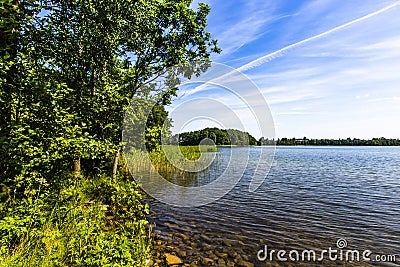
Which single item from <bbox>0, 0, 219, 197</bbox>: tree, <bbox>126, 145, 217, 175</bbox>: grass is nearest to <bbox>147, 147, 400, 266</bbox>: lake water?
<bbox>0, 0, 219, 197</bbox>: tree

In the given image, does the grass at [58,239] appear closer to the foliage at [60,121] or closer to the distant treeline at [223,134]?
the foliage at [60,121]

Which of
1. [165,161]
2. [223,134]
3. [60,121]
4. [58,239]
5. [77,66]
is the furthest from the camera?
[223,134]

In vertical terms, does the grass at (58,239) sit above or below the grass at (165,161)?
below

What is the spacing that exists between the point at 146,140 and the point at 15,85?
6073 mm

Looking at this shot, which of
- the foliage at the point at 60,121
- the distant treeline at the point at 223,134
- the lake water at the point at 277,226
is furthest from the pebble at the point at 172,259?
the distant treeline at the point at 223,134

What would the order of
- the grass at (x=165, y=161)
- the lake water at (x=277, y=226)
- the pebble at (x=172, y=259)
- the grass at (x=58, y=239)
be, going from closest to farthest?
1. the grass at (x=58, y=239)
2. the pebble at (x=172, y=259)
3. the lake water at (x=277, y=226)
4. the grass at (x=165, y=161)

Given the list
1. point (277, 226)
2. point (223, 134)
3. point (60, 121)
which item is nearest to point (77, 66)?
point (60, 121)

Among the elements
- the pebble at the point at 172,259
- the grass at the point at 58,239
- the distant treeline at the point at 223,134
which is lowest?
the pebble at the point at 172,259

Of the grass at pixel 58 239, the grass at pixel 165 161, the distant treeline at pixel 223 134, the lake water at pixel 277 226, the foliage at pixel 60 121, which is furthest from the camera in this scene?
the grass at pixel 165 161

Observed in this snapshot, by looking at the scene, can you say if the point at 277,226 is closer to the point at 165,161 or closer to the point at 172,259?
the point at 172,259

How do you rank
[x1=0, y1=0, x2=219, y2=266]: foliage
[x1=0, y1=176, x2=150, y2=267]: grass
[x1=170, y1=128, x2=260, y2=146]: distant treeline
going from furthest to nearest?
[x1=170, y1=128, x2=260, y2=146]: distant treeline, [x1=0, y1=0, x2=219, y2=266]: foliage, [x1=0, y1=176, x2=150, y2=267]: grass

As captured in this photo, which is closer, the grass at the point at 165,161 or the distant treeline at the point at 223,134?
A: the distant treeline at the point at 223,134

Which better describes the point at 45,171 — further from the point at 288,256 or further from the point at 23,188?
the point at 288,256

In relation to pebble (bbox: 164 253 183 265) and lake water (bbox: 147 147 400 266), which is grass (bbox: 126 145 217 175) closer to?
lake water (bbox: 147 147 400 266)
